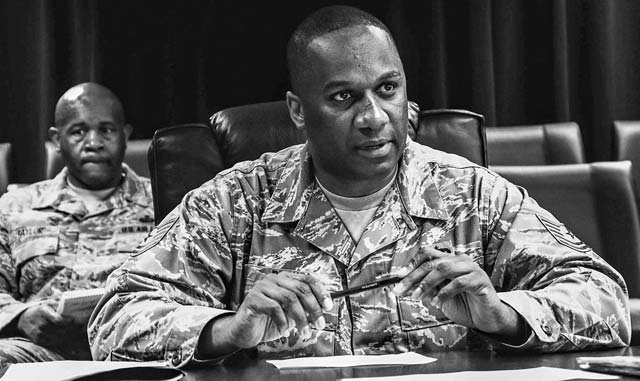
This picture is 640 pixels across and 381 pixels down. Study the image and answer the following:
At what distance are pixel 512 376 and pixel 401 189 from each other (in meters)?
0.72

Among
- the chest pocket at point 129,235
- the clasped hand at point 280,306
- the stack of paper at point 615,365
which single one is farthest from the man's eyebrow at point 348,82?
the chest pocket at point 129,235

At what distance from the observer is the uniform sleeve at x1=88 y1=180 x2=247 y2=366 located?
1696mm

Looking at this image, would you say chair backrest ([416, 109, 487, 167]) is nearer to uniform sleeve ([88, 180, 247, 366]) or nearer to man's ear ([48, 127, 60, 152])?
uniform sleeve ([88, 180, 247, 366])

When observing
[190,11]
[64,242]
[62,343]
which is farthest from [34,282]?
[190,11]

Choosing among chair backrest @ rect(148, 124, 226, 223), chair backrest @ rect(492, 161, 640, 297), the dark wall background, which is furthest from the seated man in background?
chair backrest @ rect(492, 161, 640, 297)

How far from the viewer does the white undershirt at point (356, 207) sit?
76.9 inches

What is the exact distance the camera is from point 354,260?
6.16 ft

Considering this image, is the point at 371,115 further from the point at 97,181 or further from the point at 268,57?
the point at 268,57

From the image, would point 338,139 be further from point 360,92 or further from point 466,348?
point 466,348

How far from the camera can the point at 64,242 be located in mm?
3381

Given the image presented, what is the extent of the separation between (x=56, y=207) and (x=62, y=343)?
0.68m

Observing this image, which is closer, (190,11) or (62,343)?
(62,343)

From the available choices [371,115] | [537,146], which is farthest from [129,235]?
[371,115]

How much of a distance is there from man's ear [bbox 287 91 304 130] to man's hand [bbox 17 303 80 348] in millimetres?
1040
